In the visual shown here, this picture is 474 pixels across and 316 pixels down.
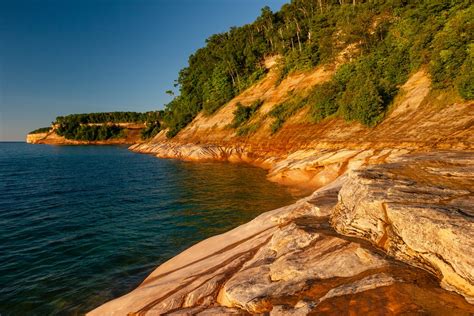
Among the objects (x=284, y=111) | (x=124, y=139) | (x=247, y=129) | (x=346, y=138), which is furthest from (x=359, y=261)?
(x=124, y=139)

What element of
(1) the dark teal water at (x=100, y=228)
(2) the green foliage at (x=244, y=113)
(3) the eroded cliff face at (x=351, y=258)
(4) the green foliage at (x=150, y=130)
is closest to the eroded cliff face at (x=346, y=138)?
(2) the green foliage at (x=244, y=113)

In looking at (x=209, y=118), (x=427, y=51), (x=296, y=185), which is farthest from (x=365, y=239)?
(x=209, y=118)

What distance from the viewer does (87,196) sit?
25469mm

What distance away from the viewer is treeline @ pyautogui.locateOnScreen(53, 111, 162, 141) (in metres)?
148

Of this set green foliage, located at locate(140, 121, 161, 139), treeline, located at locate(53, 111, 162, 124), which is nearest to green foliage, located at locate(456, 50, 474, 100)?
green foliage, located at locate(140, 121, 161, 139)

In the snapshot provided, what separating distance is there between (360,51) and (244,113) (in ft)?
74.6

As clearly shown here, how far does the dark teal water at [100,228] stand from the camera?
10.7 metres

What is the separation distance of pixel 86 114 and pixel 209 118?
123396 millimetres

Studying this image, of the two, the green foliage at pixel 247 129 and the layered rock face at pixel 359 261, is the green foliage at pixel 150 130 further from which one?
the layered rock face at pixel 359 261

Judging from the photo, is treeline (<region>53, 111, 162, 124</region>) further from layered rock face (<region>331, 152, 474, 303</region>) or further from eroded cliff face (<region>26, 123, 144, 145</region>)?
layered rock face (<region>331, 152, 474, 303</region>)

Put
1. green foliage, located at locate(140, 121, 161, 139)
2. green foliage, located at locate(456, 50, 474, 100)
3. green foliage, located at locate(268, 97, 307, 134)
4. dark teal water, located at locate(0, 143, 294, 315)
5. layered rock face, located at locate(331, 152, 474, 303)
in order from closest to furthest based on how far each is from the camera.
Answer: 1. layered rock face, located at locate(331, 152, 474, 303)
2. dark teal water, located at locate(0, 143, 294, 315)
3. green foliage, located at locate(456, 50, 474, 100)
4. green foliage, located at locate(268, 97, 307, 134)
5. green foliage, located at locate(140, 121, 161, 139)

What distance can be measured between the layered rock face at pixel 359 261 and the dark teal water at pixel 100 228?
344 cm

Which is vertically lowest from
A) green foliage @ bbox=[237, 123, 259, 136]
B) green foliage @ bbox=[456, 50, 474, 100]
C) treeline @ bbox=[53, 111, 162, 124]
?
green foliage @ bbox=[237, 123, 259, 136]

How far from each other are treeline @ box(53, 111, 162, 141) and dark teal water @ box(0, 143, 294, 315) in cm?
12215
